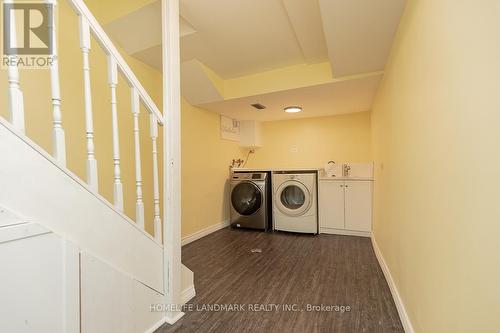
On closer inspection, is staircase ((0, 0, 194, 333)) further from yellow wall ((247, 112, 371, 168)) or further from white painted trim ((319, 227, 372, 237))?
yellow wall ((247, 112, 371, 168))

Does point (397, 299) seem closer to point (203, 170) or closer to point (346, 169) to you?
point (346, 169)

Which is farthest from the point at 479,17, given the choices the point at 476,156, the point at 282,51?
the point at 282,51

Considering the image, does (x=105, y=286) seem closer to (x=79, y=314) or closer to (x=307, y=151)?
(x=79, y=314)

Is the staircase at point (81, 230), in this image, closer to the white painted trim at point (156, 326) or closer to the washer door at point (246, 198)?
the white painted trim at point (156, 326)

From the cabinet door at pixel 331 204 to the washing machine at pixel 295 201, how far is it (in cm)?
11

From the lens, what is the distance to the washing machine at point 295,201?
3.33m

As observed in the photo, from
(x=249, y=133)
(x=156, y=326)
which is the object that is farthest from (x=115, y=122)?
(x=249, y=133)

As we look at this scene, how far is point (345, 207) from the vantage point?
326cm

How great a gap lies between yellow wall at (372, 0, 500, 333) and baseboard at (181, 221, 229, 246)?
7.81 feet

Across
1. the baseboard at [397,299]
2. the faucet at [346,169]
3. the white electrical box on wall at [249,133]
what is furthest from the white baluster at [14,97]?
the white electrical box on wall at [249,133]

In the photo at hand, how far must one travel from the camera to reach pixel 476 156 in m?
0.68

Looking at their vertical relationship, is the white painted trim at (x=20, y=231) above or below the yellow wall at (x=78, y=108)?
below

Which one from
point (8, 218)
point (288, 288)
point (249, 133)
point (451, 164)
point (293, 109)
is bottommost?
point (288, 288)

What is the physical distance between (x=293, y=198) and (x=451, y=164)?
9.05 ft
